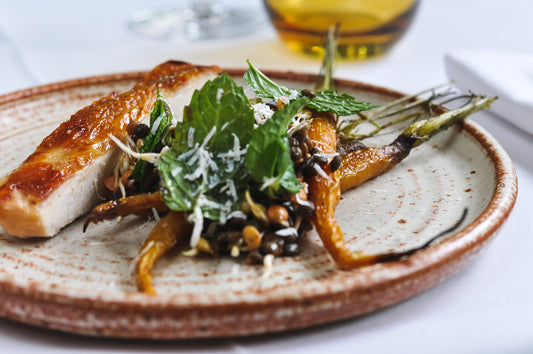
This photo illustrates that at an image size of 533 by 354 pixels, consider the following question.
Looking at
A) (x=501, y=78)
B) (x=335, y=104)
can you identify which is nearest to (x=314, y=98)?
(x=335, y=104)

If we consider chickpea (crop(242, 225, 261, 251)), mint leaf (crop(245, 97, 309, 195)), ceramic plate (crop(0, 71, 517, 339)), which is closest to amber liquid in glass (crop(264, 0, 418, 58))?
ceramic plate (crop(0, 71, 517, 339))

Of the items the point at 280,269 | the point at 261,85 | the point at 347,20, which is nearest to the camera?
the point at 280,269

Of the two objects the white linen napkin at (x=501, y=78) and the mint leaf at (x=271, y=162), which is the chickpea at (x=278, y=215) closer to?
the mint leaf at (x=271, y=162)

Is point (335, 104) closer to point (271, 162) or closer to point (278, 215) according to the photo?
point (271, 162)

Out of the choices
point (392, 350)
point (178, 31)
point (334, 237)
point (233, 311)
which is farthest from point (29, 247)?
point (178, 31)

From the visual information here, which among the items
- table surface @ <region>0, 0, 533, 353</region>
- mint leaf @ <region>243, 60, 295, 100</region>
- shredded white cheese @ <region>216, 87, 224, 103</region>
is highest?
shredded white cheese @ <region>216, 87, 224, 103</region>

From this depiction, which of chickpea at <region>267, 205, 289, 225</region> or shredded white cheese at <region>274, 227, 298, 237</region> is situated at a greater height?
chickpea at <region>267, 205, 289, 225</region>

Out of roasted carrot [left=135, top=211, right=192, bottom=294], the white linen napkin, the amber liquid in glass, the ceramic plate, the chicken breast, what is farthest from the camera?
the amber liquid in glass

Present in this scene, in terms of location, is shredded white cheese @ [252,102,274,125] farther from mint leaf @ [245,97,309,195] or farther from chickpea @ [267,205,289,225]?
chickpea @ [267,205,289,225]

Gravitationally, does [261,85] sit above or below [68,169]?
above
